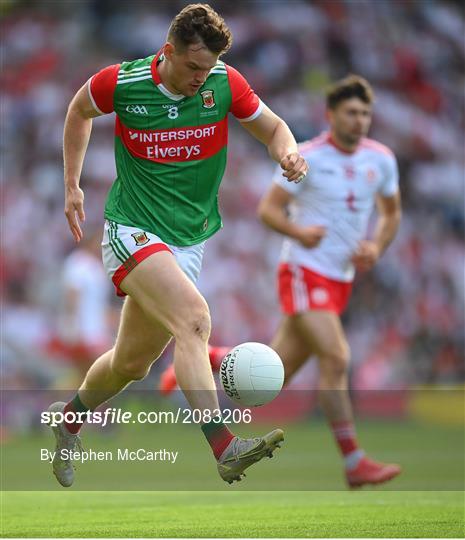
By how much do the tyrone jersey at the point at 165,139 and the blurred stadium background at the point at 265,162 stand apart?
9.50 metres

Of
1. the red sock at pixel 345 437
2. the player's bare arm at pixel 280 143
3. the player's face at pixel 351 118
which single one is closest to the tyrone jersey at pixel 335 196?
the player's face at pixel 351 118

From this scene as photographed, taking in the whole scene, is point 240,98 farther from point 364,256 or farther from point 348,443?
point 348,443

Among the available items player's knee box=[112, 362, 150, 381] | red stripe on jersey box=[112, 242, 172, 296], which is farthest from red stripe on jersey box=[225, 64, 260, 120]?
player's knee box=[112, 362, 150, 381]

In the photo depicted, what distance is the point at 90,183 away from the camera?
726 inches

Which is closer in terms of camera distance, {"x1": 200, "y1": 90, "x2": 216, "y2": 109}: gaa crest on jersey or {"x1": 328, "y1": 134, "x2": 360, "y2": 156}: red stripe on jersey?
{"x1": 200, "y1": 90, "x2": 216, "y2": 109}: gaa crest on jersey

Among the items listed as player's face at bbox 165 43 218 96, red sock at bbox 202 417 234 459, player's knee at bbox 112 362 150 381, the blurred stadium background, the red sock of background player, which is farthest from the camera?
the blurred stadium background

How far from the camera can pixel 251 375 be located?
19.9 ft

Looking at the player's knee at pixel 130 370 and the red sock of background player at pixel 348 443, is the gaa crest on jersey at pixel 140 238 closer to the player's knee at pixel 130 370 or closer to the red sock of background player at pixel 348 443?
the player's knee at pixel 130 370

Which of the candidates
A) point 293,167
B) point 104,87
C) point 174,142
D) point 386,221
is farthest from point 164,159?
point 386,221

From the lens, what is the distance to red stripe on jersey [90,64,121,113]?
6.44m

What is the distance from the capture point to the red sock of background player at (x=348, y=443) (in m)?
8.70

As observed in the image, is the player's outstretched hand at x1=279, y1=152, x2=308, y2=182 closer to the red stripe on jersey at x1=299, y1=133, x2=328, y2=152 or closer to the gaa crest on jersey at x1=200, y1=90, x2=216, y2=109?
the gaa crest on jersey at x1=200, y1=90, x2=216, y2=109

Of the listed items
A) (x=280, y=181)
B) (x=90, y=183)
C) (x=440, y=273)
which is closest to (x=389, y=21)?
(x=440, y=273)

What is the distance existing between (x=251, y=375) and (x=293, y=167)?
113cm
